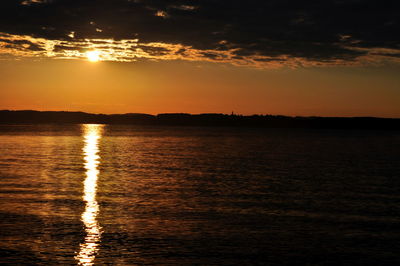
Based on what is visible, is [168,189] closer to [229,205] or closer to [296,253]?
[229,205]

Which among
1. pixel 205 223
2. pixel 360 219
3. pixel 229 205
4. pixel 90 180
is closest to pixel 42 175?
pixel 90 180

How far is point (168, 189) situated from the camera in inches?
1502

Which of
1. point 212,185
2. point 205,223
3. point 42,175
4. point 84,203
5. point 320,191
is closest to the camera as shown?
point 205,223

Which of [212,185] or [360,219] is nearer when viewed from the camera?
[360,219]

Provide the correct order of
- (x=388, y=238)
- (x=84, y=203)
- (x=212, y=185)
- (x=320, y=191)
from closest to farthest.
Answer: (x=388, y=238)
(x=84, y=203)
(x=320, y=191)
(x=212, y=185)

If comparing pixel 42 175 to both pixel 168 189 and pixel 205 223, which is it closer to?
pixel 168 189

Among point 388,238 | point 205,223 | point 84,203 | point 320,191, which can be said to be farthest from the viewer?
point 320,191

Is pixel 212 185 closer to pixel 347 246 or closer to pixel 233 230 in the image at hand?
pixel 233 230

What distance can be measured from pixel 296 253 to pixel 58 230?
11.6 meters

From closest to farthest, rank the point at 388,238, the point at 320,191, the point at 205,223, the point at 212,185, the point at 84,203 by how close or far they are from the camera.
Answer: the point at 388,238 < the point at 205,223 < the point at 84,203 < the point at 320,191 < the point at 212,185

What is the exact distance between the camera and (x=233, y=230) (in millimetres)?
23562

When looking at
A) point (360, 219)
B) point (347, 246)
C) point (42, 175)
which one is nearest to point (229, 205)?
point (360, 219)

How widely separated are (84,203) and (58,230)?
7.86m

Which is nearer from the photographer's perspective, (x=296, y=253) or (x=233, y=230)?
(x=296, y=253)
